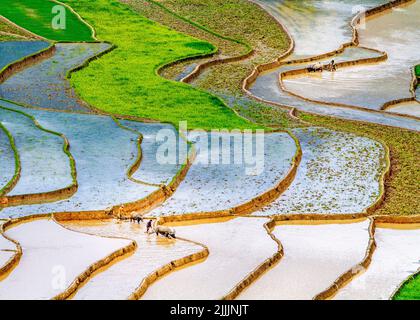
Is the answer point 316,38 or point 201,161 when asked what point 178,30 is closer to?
point 316,38

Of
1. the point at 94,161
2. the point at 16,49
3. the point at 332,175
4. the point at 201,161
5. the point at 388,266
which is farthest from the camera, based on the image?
the point at 16,49

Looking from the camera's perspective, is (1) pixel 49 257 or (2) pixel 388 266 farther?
(2) pixel 388 266

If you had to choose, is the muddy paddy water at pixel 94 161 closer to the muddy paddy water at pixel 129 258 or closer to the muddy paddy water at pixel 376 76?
the muddy paddy water at pixel 129 258

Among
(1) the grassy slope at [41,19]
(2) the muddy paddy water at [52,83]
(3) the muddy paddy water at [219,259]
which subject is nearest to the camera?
(3) the muddy paddy water at [219,259]

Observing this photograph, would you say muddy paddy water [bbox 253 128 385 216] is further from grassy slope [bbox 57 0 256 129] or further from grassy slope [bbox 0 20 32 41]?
grassy slope [bbox 0 20 32 41]

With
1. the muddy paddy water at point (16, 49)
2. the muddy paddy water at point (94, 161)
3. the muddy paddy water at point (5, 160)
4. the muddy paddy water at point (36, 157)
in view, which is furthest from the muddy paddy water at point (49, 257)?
the muddy paddy water at point (16, 49)

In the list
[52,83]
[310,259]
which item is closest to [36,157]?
[310,259]

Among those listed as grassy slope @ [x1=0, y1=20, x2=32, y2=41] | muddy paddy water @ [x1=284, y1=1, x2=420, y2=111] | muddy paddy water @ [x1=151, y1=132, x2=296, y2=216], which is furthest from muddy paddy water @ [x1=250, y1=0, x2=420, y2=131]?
grassy slope @ [x1=0, y1=20, x2=32, y2=41]
